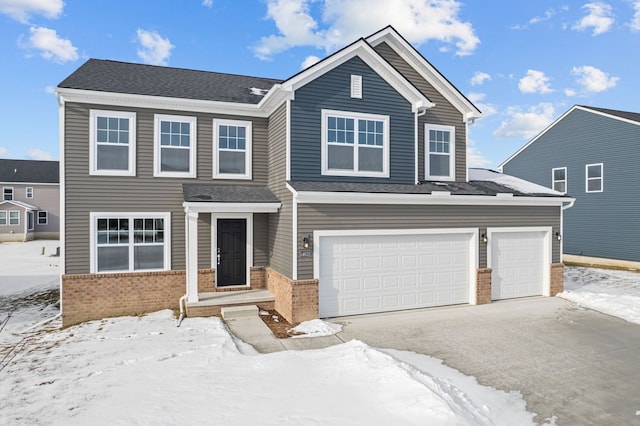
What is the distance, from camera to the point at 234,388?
5891 mm

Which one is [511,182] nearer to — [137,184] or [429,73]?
[429,73]

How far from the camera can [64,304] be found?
10930 millimetres

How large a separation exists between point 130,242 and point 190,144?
134 inches

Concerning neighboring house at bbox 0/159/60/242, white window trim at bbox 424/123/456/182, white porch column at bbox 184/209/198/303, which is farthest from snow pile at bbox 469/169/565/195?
neighboring house at bbox 0/159/60/242

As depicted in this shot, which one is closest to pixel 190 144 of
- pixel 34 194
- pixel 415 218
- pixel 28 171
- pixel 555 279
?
pixel 415 218

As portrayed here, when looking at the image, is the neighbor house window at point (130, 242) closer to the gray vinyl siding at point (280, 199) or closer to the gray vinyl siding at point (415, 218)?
the gray vinyl siding at point (280, 199)

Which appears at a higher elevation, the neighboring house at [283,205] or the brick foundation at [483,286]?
the neighboring house at [283,205]

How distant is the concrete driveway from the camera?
19.3ft

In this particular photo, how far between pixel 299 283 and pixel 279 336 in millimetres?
1445

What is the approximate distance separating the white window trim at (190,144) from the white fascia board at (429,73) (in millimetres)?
6492

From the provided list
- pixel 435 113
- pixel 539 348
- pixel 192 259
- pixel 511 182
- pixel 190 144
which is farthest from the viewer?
pixel 511 182

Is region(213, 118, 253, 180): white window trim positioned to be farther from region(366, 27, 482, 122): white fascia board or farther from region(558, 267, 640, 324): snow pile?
region(558, 267, 640, 324): snow pile

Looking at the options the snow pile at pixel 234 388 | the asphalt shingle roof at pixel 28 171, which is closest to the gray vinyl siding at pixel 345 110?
the snow pile at pixel 234 388

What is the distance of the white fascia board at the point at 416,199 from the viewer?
32.4 feet
